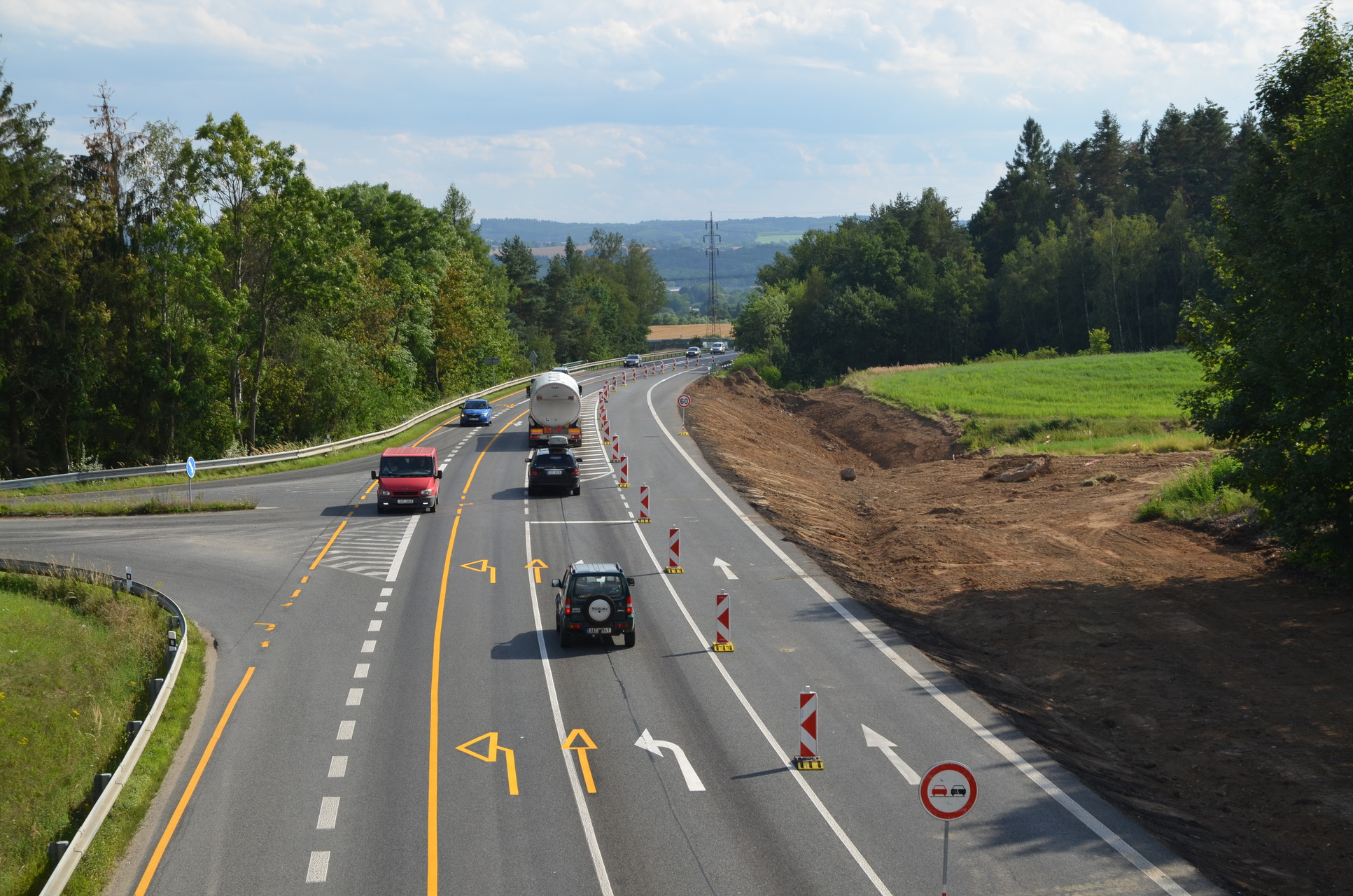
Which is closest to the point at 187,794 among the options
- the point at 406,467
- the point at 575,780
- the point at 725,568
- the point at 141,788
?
the point at 141,788

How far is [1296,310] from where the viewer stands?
2256cm

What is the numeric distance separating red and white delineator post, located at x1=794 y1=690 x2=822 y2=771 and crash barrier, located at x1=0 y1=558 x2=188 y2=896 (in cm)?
939

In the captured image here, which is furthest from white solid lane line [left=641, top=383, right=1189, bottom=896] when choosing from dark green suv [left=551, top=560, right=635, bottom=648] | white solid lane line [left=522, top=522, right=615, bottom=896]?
white solid lane line [left=522, top=522, right=615, bottom=896]

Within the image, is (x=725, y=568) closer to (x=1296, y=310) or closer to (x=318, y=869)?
(x=1296, y=310)

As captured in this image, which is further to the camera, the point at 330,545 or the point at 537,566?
the point at 330,545

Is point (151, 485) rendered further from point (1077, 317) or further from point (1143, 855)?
point (1077, 317)

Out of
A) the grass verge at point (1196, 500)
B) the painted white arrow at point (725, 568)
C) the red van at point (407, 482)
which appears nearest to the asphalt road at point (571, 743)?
the painted white arrow at point (725, 568)

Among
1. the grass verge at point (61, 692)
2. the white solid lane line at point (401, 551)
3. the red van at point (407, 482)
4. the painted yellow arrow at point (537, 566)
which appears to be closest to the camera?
the grass verge at point (61, 692)

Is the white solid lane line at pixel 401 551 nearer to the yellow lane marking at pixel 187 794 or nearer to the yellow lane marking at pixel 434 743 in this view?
the yellow lane marking at pixel 434 743

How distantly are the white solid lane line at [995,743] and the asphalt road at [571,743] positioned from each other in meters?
0.06

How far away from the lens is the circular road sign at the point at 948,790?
11.2 metres

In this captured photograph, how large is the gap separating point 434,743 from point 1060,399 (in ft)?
186

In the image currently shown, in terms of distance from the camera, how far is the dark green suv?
21.8 metres

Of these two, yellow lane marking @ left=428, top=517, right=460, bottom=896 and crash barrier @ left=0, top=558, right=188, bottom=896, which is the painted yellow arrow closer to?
yellow lane marking @ left=428, top=517, right=460, bottom=896
